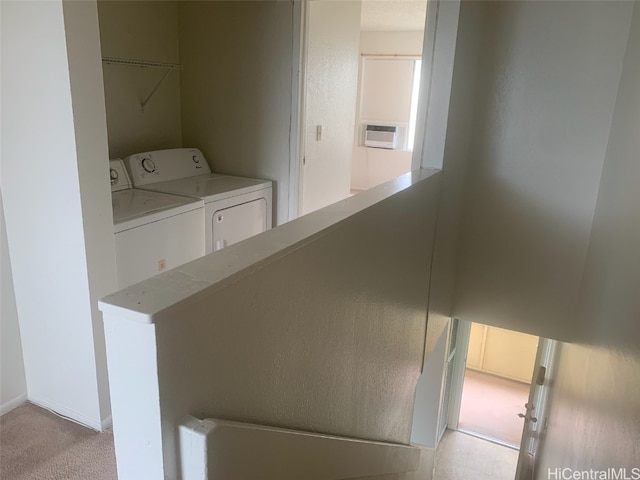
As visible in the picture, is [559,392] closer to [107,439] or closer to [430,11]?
[430,11]

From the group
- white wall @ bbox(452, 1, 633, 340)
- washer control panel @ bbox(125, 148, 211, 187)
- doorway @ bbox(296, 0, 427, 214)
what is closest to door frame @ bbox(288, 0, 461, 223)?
doorway @ bbox(296, 0, 427, 214)

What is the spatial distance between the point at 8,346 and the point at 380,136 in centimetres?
571

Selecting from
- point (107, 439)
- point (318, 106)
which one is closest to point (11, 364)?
point (107, 439)

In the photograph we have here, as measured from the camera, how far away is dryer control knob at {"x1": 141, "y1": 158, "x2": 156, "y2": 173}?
298cm

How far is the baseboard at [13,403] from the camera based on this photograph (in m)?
2.24

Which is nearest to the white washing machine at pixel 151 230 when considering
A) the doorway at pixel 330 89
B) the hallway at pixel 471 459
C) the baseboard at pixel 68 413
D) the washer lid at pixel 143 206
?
the washer lid at pixel 143 206

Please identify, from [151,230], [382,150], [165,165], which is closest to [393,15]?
[382,150]

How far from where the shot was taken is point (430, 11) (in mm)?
2613

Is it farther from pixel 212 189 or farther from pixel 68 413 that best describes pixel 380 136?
pixel 68 413

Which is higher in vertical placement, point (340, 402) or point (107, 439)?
point (340, 402)

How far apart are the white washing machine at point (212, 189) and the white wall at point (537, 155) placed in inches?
55.6

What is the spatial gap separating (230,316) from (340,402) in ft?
3.02

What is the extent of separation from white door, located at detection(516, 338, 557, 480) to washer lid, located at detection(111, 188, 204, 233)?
3.30 meters

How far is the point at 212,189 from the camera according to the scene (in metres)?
2.92
